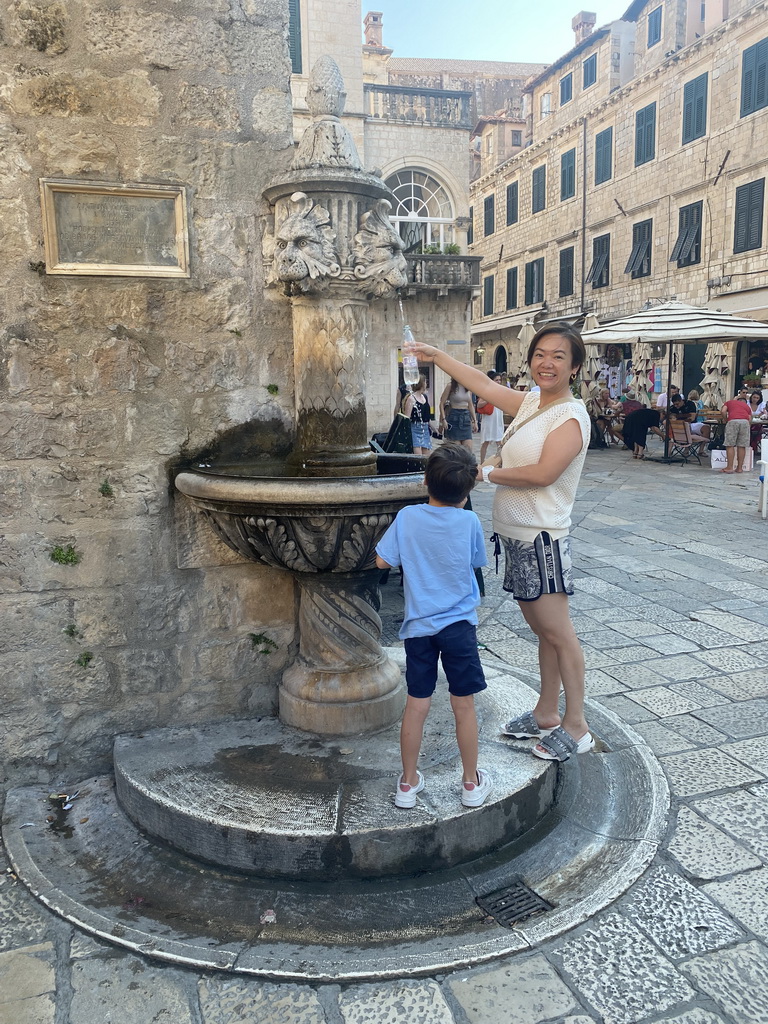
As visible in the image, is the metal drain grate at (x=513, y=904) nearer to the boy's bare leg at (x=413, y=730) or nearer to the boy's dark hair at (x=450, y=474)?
the boy's bare leg at (x=413, y=730)

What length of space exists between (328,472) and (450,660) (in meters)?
0.96

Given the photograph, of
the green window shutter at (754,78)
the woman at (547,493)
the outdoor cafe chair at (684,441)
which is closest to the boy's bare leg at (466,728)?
the woman at (547,493)

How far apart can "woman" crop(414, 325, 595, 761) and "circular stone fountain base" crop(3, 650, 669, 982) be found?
277mm

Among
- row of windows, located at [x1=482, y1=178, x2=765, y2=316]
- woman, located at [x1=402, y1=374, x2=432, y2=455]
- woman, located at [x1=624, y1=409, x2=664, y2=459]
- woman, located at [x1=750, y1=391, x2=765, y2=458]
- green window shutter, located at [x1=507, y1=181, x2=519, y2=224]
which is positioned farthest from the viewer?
green window shutter, located at [x1=507, y1=181, x2=519, y2=224]

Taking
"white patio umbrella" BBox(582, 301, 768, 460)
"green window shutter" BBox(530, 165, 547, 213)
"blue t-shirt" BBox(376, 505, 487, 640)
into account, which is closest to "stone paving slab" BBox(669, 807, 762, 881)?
"blue t-shirt" BBox(376, 505, 487, 640)

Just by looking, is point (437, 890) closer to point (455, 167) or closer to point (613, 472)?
point (613, 472)

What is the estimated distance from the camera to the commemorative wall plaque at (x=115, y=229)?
9.27 feet

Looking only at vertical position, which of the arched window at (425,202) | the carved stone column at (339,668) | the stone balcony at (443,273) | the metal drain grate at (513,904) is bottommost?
the metal drain grate at (513,904)

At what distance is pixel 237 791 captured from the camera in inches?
105

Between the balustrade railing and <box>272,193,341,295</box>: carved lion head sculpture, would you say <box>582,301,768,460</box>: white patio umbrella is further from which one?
<box>272,193,341,295</box>: carved lion head sculpture

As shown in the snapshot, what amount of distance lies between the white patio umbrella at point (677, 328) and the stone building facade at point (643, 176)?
7.04 meters

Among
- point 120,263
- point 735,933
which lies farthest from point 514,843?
point 120,263

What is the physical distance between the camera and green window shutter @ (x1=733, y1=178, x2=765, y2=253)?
19625mm

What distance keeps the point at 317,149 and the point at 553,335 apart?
113 centimetres
